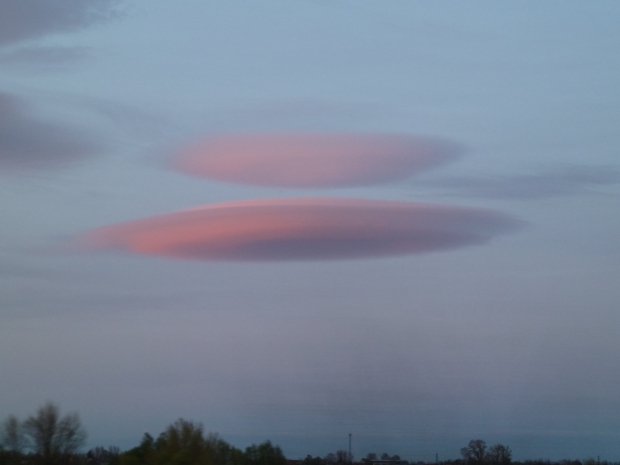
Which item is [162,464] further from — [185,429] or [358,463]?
[358,463]

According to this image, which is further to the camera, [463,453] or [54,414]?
[463,453]

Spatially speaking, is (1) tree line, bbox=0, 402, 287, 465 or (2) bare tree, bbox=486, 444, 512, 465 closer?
(1) tree line, bbox=0, 402, 287, 465

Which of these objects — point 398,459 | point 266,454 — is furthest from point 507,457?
point 266,454

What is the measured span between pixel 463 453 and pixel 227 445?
7942 cm

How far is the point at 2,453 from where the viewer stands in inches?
3054

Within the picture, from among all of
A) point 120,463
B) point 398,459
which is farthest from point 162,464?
point 398,459

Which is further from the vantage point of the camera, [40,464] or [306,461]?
[306,461]

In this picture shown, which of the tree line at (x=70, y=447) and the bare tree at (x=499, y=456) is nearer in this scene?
the tree line at (x=70, y=447)

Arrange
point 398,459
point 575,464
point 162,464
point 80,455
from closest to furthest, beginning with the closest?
point 162,464 < point 80,455 < point 575,464 < point 398,459

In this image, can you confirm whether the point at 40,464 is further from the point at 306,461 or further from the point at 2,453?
the point at 306,461

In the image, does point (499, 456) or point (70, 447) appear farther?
point (499, 456)

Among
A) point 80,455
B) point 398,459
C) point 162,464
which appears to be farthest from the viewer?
point 398,459

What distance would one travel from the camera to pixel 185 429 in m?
84.8

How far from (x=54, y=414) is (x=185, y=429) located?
11.7m
